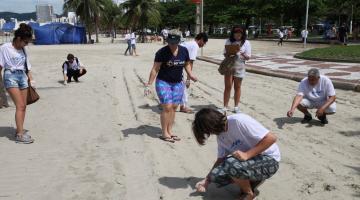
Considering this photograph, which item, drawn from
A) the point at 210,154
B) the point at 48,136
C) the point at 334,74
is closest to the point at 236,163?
the point at 210,154

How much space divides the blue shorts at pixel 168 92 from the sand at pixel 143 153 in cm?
58

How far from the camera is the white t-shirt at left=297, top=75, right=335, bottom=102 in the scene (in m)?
6.68

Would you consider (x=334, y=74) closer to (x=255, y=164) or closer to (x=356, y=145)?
(x=356, y=145)

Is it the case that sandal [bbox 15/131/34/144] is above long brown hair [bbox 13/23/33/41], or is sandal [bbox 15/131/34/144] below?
below

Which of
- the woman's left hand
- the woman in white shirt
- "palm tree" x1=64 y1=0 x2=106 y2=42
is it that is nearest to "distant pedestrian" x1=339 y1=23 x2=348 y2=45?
the woman in white shirt

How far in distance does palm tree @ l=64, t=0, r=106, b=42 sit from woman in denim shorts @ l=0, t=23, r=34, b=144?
142 ft

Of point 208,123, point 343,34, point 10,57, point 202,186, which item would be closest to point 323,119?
point 202,186

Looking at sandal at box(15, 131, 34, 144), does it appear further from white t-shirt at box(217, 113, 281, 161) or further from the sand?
white t-shirt at box(217, 113, 281, 161)

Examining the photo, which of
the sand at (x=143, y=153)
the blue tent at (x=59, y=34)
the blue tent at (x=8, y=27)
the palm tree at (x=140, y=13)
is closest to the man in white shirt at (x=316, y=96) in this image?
the sand at (x=143, y=153)

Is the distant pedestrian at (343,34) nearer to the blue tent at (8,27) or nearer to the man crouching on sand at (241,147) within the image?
the man crouching on sand at (241,147)

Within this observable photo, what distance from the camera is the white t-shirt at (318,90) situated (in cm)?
668

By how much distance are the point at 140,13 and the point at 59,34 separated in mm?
9535

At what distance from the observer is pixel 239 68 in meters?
7.38

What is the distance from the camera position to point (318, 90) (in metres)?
6.79
